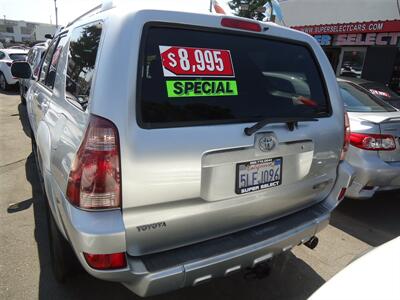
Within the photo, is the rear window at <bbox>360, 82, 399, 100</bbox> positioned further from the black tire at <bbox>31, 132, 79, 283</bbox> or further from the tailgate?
the black tire at <bbox>31, 132, 79, 283</bbox>

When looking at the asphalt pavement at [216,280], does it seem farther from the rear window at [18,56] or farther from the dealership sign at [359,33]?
the rear window at [18,56]

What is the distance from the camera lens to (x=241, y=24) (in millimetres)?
2271

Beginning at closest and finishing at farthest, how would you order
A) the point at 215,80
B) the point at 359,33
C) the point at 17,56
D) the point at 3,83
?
the point at 215,80 < the point at 359,33 < the point at 3,83 < the point at 17,56

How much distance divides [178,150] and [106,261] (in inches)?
26.1

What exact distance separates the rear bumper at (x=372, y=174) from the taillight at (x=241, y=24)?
2307 millimetres

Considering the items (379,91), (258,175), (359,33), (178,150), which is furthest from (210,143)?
(359,33)

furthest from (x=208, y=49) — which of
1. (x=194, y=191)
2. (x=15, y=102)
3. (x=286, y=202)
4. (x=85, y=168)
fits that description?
(x=15, y=102)

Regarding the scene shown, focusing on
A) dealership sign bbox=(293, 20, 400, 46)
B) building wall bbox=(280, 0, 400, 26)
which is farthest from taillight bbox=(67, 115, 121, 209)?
building wall bbox=(280, 0, 400, 26)

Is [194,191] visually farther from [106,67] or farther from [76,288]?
[76,288]

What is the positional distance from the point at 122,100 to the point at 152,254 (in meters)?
0.83

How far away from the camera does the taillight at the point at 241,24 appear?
7.22 feet

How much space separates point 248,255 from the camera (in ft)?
6.89

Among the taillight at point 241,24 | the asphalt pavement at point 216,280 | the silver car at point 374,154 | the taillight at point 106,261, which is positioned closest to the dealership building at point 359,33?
the asphalt pavement at point 216,280

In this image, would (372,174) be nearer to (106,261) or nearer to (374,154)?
(374,154)
